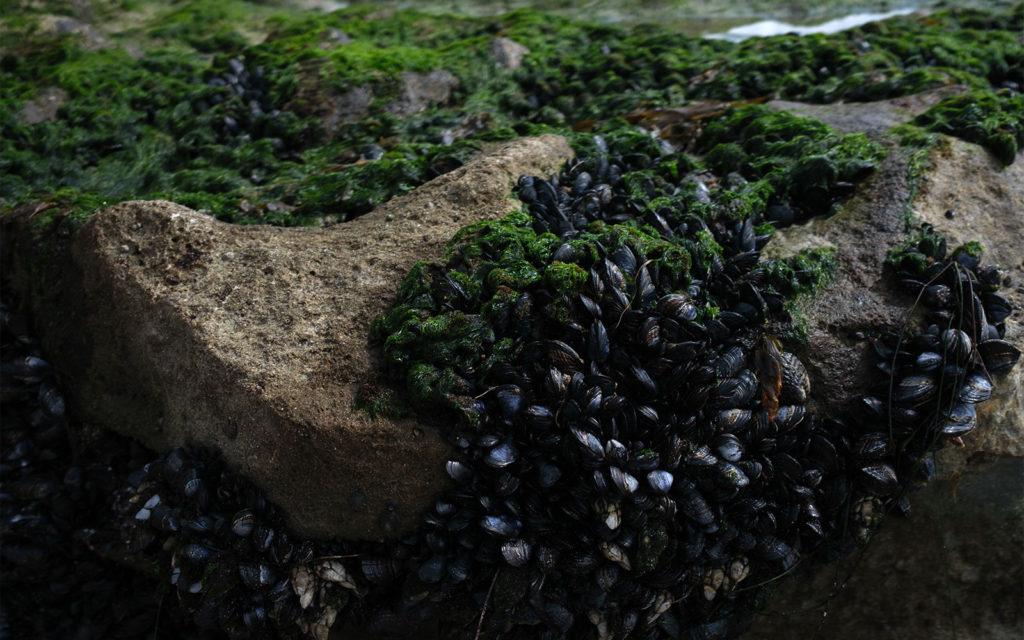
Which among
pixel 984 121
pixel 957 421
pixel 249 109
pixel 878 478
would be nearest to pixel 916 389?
pixel 957 421

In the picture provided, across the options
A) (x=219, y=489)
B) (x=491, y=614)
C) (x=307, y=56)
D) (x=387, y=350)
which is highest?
(x=307, y=56)

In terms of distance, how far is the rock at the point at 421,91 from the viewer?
5.89 m

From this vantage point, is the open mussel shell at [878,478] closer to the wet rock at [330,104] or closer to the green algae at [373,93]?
the green algae at [373,93]

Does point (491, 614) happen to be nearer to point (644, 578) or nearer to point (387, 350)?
point (644, 578)

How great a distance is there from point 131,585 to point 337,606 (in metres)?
1.38

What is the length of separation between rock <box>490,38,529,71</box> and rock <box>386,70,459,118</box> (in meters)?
0.55

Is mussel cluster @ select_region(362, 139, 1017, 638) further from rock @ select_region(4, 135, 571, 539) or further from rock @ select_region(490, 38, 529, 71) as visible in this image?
rock @ select_region(490, 38, 529, 71)

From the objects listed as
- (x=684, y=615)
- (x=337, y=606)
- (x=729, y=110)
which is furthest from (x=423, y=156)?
(x=684, y=615)

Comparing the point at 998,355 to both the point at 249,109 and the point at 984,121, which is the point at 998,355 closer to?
the point at 984,121

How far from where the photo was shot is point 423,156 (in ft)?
15.3

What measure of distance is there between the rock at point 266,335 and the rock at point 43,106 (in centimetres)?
221

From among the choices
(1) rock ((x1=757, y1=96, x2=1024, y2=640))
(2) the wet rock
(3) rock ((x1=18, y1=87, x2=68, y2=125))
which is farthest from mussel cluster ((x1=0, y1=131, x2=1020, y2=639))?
(3) rock ((x1=18, y1=87, x2=68, y2=125))

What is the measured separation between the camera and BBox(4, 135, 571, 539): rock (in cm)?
315

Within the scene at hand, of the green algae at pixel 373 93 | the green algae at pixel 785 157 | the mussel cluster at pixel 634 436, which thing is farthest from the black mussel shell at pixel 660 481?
the green algae at pixel 373 93
